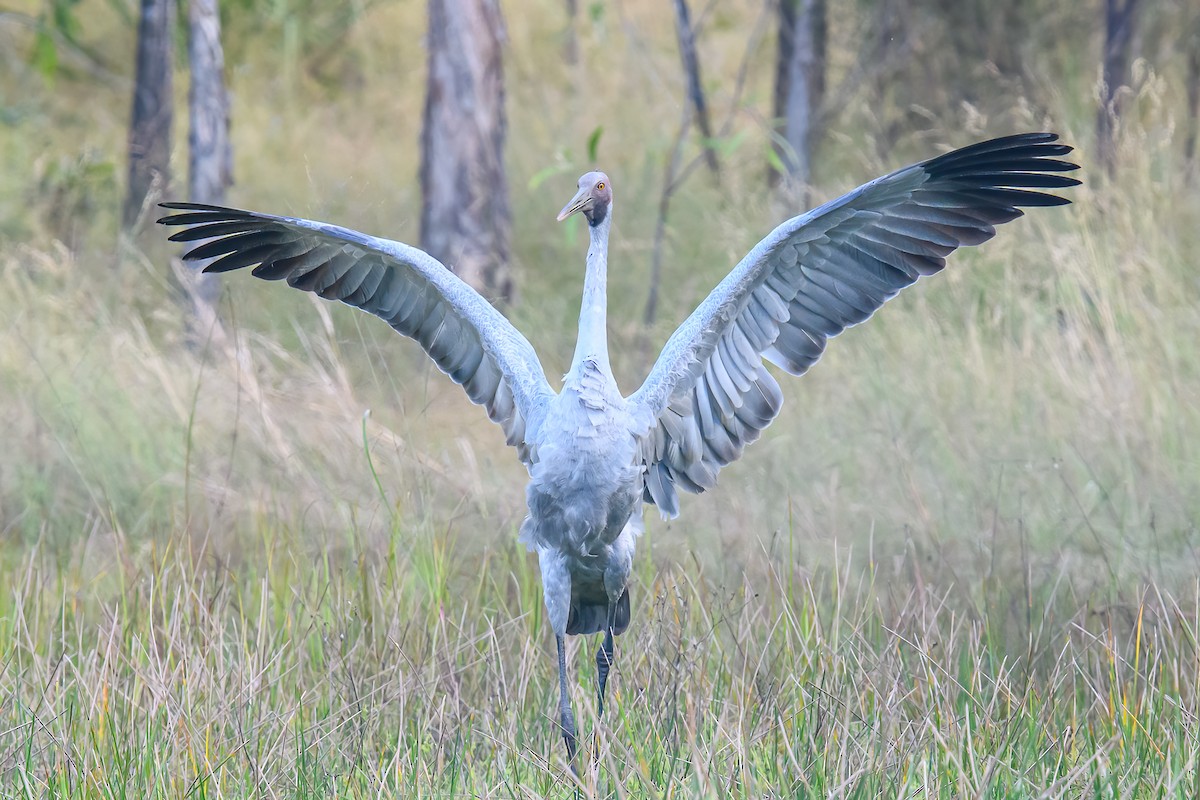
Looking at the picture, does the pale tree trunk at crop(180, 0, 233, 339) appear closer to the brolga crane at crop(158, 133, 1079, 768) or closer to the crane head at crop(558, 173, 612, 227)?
the brolga crane at crop(158, 133, 1079, 768)

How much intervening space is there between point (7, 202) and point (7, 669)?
8123 millimetres

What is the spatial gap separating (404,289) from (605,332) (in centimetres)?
80

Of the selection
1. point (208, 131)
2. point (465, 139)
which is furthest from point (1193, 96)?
point (208, 131)

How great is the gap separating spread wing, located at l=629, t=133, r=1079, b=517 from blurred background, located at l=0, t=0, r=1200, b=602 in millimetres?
427

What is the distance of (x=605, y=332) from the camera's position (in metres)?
3.83

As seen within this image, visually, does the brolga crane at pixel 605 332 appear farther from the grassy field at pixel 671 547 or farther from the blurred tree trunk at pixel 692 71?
the blurred tree trunk at pixel 692 71

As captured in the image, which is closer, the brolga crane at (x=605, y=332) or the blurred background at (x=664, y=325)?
the brolga crane at (x=605, y=332)

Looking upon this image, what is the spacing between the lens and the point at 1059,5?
32.3 ft

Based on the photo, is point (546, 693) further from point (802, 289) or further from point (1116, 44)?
point (1116, 44)

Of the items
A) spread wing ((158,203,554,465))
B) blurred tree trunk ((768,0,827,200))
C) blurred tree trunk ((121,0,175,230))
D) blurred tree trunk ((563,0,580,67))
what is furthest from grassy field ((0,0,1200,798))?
blurred tree trunk ((563,0,580,67))

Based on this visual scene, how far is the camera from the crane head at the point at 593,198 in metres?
4.00

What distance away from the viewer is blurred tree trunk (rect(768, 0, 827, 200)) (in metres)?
8.45

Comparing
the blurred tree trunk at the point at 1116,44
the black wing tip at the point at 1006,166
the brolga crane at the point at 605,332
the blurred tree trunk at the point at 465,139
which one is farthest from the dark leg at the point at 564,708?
the blurred tree trunk at the point at 1116,44

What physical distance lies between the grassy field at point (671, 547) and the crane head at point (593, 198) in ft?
2.49
